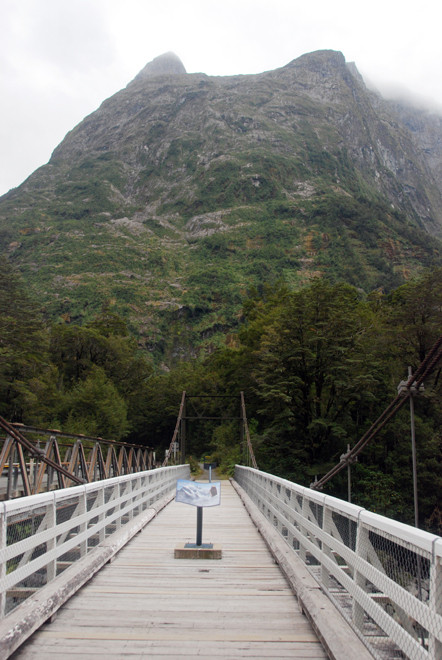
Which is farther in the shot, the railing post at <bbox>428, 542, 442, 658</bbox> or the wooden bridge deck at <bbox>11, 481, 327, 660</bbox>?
the wooden bridge deck at <bbox>11, 481, 327, 660</bbox>

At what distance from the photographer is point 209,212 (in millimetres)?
141625

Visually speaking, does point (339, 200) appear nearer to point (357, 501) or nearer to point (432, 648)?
point (357, 501)

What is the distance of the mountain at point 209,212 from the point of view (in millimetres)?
101938

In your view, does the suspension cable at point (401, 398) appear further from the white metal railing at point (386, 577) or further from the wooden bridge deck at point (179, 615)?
the white metal railing at point (386, 577)

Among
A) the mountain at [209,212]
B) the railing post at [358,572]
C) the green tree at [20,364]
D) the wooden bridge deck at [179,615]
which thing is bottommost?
the wooden bridge deck at [179,615]

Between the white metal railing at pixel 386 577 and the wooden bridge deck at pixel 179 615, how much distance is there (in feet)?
1.43

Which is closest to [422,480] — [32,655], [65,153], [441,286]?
[441,286]

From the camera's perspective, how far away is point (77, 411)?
41750 mm

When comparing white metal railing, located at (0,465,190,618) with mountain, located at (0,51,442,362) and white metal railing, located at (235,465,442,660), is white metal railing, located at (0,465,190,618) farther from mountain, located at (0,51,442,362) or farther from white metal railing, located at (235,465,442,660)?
mountain, located at (0,51,442,362)

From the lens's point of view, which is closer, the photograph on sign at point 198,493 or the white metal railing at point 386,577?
the white metal railing at point 386,577

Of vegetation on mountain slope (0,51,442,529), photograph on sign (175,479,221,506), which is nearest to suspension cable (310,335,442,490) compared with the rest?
photograph on sign (175,479,221,506)

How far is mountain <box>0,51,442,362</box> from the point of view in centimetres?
10194

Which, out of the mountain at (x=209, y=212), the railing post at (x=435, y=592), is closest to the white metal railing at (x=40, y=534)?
the railing post at (x=435, y=592)

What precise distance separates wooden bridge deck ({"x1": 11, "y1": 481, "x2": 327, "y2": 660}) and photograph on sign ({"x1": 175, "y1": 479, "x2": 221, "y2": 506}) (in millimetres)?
736
